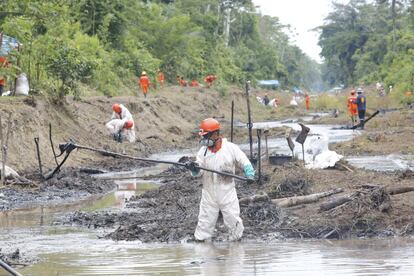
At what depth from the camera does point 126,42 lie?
4956cm

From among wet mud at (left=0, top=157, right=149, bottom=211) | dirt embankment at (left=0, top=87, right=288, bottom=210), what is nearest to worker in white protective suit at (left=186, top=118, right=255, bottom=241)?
wet mud at (left=0, top=157, right=149, bottom=211)

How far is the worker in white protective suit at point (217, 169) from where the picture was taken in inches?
491

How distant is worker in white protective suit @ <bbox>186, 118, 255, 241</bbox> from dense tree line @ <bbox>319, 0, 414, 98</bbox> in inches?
2606

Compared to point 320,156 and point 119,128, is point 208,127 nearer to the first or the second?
point 320,156

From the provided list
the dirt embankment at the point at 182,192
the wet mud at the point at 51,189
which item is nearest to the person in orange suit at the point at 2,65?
the dirt embankment at the point at 182,192

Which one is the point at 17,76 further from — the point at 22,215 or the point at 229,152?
the point at 229,152

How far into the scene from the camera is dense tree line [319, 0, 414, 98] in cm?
8554

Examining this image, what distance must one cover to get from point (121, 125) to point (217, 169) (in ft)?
51.9

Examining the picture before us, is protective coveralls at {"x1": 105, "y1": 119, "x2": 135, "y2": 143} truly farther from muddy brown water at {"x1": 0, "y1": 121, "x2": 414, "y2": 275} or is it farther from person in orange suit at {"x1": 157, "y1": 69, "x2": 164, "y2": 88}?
person in orange suit at {"x1": 157, "y1": 69, "x2": 164, "y2": 88}

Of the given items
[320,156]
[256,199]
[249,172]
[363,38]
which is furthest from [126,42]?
[363,38]

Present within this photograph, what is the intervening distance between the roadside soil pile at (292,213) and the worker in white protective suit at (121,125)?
33.6 ft

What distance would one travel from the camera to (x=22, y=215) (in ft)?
55.5

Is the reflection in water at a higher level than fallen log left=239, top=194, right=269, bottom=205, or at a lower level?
lower

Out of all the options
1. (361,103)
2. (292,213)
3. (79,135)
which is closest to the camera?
(292,213)
